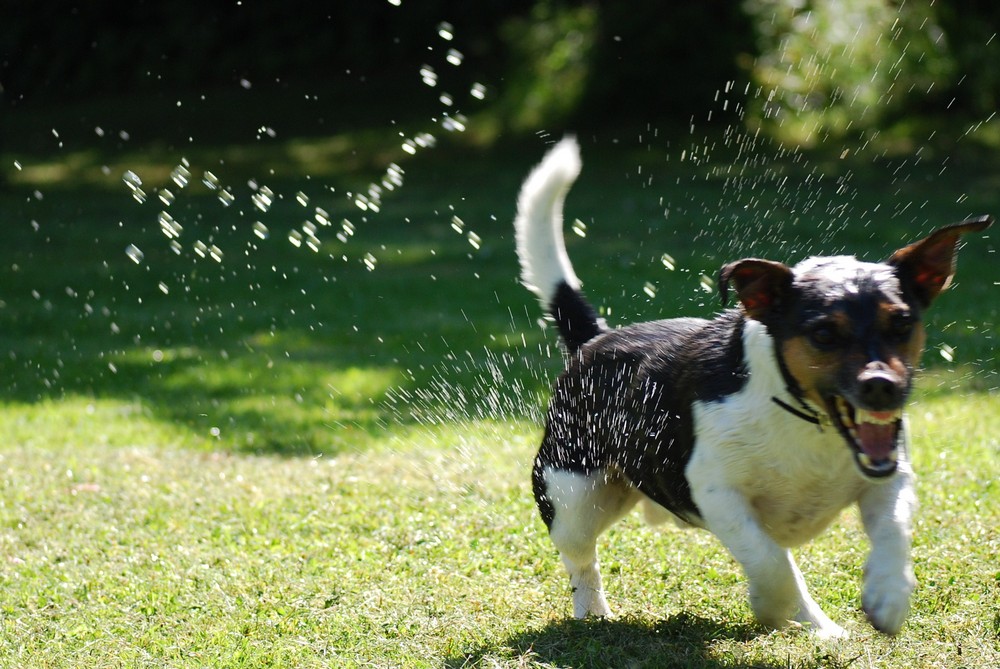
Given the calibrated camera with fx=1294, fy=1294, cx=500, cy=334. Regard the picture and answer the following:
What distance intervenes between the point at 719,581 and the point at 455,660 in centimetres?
105

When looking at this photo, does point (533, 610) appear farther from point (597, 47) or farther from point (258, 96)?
point (258, 96)

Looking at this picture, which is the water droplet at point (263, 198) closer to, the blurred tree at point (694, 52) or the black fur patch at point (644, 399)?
the blurred tree at point (694, 52)

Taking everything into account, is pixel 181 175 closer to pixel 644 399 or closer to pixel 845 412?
pixel 644 399

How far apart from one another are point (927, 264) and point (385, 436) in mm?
3577

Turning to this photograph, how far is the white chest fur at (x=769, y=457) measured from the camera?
346 cm

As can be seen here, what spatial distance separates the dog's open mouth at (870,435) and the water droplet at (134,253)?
9.45 m

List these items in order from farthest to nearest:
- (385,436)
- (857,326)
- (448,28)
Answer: (448,28), (385,436), (857,326)

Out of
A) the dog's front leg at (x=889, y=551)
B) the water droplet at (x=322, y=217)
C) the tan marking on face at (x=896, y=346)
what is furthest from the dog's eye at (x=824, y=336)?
the water droplet at (x=322, y=217)

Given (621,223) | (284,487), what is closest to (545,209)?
(284,487)

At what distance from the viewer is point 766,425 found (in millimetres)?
3473

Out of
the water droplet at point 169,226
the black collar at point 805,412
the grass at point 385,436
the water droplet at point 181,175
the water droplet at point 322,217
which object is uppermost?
the water droplet at point 181,175

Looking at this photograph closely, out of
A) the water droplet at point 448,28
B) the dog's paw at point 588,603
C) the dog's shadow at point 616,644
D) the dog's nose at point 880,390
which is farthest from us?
the water droplet at point 448,28

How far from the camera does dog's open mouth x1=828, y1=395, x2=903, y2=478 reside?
3.21 metres

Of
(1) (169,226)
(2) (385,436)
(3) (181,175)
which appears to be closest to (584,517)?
(2) (385,436)
